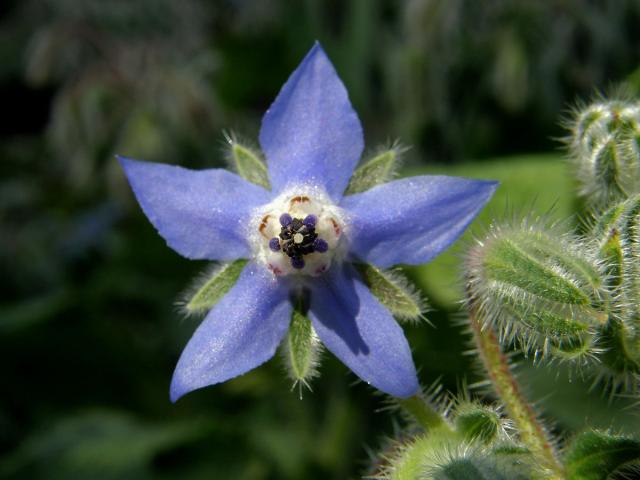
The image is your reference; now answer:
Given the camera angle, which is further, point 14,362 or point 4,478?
point 14,362

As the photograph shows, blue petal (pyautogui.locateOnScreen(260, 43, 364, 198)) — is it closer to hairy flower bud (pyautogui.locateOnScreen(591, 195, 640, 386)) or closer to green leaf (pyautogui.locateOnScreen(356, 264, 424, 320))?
green leaf (pyautogui.locateOnScreen(356, 264, 424, 320))

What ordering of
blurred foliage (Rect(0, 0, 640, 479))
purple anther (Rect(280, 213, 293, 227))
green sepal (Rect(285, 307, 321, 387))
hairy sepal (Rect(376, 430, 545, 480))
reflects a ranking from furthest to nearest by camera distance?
blurred foliage (Rect(0, 0, 640, 479)) → purple anther (Rect(280, 213, 293, 227)) → green sepal (Rect(285, 307, 321, 387)) → hairy sepal (Rect(376, 430, 545, 480))

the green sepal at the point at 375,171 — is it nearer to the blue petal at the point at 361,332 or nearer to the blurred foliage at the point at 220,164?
the blue petal at the point at 361,332

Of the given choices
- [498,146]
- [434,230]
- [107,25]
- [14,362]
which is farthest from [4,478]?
[107,25]

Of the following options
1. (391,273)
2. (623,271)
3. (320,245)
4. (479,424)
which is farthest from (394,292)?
(623,271)

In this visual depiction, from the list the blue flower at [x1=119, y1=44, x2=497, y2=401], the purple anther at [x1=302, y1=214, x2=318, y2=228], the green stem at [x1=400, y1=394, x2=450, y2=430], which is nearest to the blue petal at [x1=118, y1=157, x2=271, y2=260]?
the blue flower at [x1=119, y1=44, x2=497, y2=401]

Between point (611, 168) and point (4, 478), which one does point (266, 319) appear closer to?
point (611, 168)
